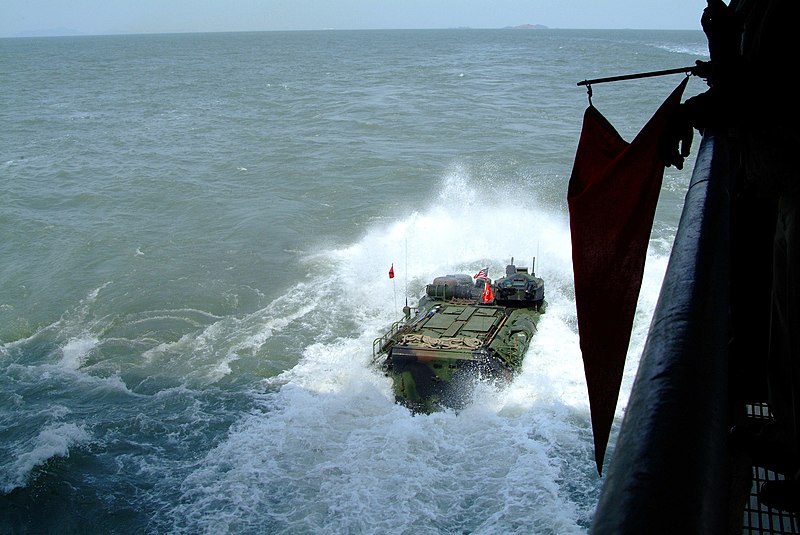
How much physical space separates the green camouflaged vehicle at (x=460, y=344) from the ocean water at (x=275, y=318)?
2.31 ft

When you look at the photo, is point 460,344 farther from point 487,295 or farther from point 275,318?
point 275,318

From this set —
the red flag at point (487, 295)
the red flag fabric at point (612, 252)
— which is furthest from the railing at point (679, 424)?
the red flag at point (487, 295)

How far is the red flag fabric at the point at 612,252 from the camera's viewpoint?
493 cm

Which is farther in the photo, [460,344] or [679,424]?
[460,344]

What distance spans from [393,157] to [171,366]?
29928mm

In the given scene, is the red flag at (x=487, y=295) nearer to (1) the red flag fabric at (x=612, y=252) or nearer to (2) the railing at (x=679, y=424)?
(1) the red flag fabric at (x=612, y=252)

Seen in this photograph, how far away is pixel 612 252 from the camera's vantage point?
207 inches

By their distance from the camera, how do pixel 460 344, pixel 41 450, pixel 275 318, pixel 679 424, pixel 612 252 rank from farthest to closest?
1. pixel 275 318
2. pixel 460 344
3. pixel 41 450
4. pixel 612 252
5. pixel 679 424

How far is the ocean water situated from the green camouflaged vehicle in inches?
27.7

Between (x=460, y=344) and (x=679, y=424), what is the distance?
2031cm

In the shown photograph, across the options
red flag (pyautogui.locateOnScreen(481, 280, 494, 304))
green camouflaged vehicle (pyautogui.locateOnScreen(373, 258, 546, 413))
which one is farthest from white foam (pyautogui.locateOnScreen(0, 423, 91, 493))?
red flag (pyautogui.locateOnScreen(481, 280, 494, 304))

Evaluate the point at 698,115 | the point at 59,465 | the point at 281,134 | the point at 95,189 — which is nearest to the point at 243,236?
the point at 95,189

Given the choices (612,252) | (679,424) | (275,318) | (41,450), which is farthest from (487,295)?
(679,424)

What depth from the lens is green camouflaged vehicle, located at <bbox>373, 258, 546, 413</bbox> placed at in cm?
2091
